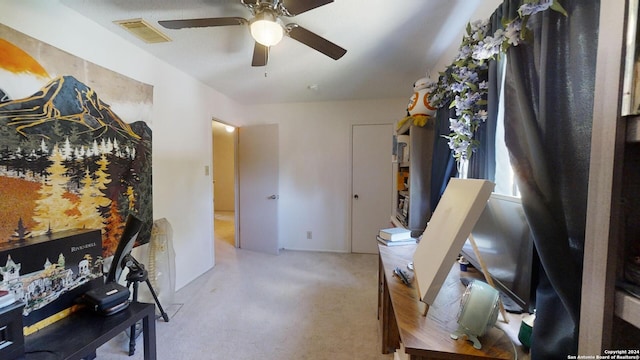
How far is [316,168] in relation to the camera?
152 inches

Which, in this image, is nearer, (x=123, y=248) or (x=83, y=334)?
(x=83, y=334)

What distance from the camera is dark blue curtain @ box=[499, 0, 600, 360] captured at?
70 centimetres

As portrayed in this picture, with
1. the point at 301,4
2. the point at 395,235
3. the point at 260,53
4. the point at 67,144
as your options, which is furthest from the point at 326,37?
the point at 67,144

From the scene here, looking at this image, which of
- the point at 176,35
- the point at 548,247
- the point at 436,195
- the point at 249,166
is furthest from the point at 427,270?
the point at 249,166

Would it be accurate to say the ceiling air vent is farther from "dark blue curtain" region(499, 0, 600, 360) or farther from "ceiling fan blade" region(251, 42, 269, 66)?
"dark blue curtain" region(499, 0, 600, 360)

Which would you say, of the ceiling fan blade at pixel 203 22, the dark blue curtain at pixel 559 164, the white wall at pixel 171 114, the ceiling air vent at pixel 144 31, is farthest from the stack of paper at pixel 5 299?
the dark blue curtain at pixel 559 164

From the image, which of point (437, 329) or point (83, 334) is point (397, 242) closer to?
point (437, 329)

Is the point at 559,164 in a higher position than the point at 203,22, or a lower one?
lower

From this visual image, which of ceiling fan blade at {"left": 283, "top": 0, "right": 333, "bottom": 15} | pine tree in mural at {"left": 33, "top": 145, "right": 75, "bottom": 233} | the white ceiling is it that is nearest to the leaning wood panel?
ceiling fan blade at {"left": 283, "top": 0, "right": 333, "bottom": 15}

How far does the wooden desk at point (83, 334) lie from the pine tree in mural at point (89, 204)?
61cm

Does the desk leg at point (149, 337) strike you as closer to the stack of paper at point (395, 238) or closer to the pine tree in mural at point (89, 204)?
the pine tree in mural at point (89, 204)

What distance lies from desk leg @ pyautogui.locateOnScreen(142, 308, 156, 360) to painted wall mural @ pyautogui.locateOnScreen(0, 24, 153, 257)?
0.75 meters

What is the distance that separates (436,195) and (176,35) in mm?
2408

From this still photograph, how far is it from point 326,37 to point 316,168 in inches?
84.3
